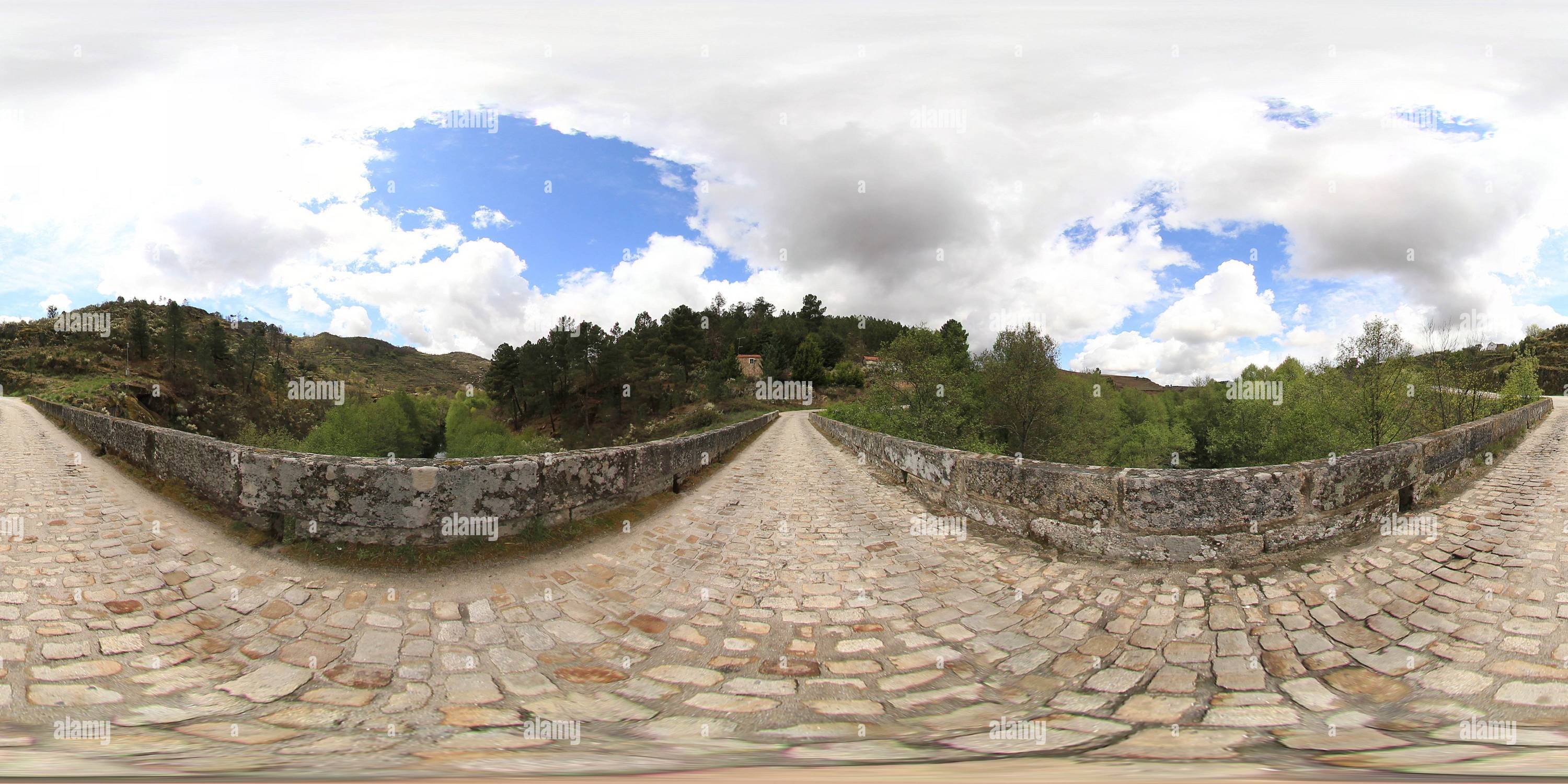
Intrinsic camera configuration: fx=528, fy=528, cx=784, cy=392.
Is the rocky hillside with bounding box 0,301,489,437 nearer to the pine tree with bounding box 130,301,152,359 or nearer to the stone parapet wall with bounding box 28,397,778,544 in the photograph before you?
the pine tree with bounding box 130,301,152,359

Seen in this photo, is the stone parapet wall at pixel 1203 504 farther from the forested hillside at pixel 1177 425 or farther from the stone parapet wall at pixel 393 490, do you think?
the forested hillside at pixel 1177 425

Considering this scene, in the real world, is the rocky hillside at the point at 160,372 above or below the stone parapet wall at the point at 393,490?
above

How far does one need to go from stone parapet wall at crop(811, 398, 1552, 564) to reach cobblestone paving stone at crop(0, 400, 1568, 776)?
212mm

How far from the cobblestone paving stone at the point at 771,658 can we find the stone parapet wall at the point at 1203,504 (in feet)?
0.69

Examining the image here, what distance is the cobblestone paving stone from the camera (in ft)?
7.37

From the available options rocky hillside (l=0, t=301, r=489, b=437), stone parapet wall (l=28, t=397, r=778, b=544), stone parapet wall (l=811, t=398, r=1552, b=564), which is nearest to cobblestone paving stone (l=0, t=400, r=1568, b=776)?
stone parapet wall (l=811, t=398, r=1552, b=564)

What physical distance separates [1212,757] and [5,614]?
6470mm

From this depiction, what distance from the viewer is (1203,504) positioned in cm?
402

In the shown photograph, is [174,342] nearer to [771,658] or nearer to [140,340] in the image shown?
[140,340]

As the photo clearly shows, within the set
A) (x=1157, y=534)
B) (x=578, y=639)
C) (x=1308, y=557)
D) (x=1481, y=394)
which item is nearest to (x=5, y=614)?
(x=578, y=639)

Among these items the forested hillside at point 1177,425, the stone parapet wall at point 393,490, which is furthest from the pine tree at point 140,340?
the stone parapet wall at point 393,490

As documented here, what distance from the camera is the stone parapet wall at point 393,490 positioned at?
4145mm

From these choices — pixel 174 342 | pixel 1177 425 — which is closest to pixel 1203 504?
pixel 1177 425

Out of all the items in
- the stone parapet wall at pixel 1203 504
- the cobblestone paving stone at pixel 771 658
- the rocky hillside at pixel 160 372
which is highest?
the rocky hillside at pixel 160 372
